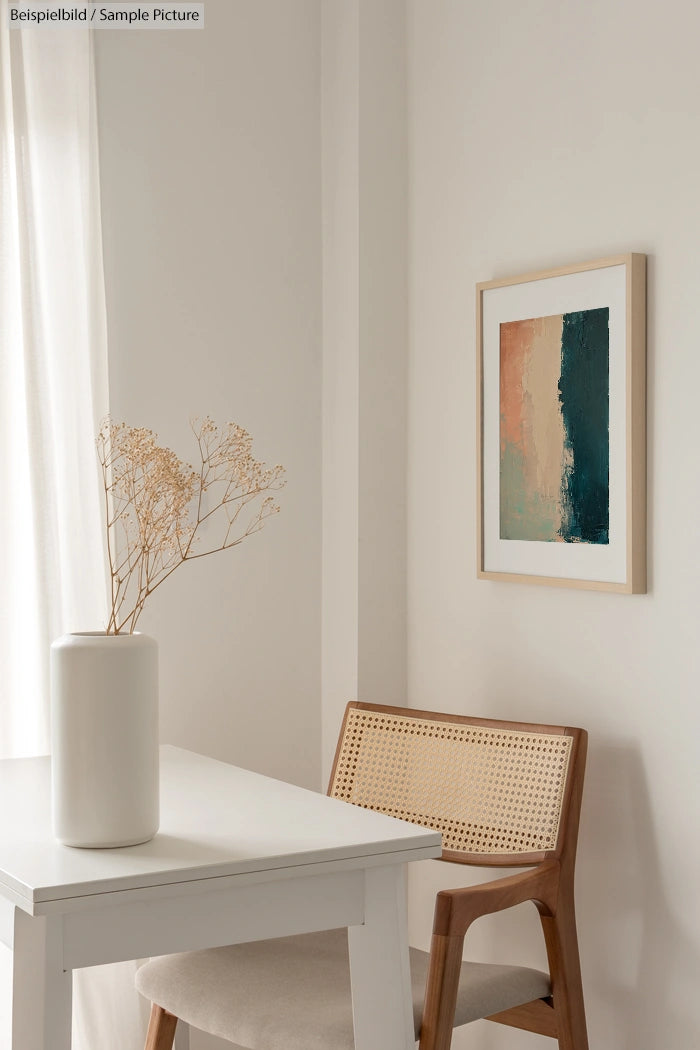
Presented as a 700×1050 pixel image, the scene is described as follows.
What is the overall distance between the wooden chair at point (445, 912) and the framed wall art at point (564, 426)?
329mm

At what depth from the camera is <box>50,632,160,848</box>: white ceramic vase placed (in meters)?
1.61

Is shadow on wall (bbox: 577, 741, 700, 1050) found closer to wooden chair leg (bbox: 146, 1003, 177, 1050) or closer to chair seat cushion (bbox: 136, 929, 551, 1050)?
chair seat cushion (bbox: 136, 929, 551, 1050)

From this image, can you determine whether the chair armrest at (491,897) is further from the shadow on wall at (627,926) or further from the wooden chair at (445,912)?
the shadow on wall at (627,926)

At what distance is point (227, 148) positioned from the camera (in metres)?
2.68

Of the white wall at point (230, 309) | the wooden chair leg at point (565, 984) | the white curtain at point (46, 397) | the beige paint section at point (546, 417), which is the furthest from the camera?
the white wall at point (230, 309)

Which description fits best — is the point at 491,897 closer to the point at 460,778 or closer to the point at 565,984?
the point at 565,984

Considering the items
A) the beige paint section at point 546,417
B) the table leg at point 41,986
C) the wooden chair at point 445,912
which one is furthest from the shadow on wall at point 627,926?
the table leg at point 41,986

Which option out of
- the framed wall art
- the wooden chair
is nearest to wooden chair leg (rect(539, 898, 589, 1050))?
the wooden chair

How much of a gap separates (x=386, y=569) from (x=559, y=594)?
503 millimetres

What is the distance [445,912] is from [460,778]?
0.48 m

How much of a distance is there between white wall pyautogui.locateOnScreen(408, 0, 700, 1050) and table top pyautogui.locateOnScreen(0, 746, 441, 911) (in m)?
0.59

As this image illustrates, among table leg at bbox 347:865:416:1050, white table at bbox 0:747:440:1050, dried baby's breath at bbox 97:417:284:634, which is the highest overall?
dried baby's breath at bbox 97:417:284:634

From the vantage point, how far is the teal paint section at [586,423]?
2182 mm

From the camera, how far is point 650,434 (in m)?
2.12
